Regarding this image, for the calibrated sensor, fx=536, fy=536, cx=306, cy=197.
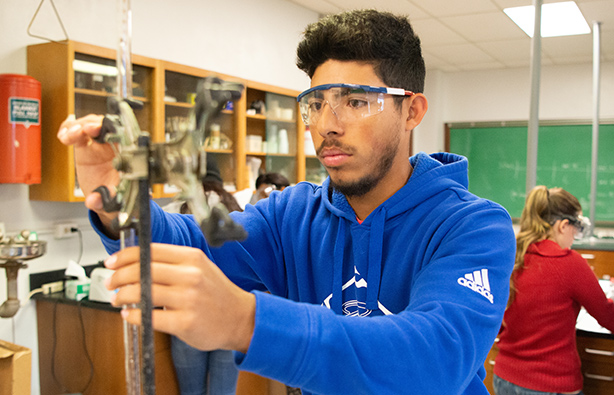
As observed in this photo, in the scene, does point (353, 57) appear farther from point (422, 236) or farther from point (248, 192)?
A: point (248, 192)

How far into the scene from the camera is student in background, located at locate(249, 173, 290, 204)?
3.58 m

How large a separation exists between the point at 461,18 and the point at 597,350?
3.26 meters

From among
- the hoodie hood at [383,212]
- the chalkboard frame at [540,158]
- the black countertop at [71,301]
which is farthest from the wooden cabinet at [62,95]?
the chalkboard frame at [540,158]

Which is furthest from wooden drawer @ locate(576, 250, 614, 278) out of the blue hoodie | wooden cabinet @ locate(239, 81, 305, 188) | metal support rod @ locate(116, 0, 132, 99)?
metal support rod @ locate(116, 0, 132, 99)

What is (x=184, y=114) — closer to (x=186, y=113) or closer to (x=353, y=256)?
(x=186, y=113)

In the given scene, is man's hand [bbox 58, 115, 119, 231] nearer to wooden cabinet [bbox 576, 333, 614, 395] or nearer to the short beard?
the short beard

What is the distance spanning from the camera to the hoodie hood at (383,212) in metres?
1.14

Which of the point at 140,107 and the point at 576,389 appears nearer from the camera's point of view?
the point at 140,107

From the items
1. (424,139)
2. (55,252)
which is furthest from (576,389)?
(424,139)

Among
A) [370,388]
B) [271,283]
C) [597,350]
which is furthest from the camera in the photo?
[597,350]

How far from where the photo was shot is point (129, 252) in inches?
18.6

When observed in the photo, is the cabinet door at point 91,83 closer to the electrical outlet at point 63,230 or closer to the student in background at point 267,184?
the electrical outlet at point 63,230

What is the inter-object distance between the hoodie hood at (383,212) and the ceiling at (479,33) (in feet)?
11.3

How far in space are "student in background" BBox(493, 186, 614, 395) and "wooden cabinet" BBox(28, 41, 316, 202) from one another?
1.44m
